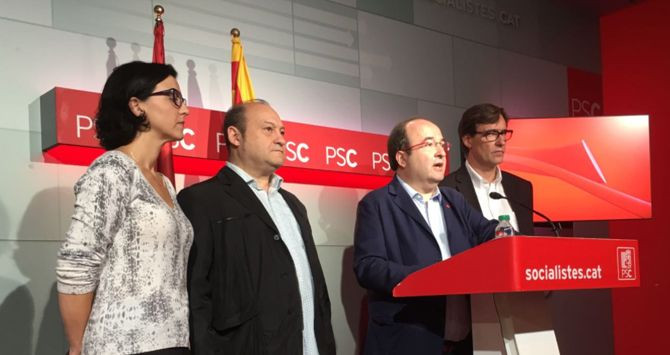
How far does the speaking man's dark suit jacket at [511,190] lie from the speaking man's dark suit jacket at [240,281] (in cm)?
142

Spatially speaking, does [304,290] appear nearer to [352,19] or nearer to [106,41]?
[106,41]

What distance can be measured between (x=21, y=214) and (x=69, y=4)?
996 millimetres

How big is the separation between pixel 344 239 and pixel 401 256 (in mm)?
1104

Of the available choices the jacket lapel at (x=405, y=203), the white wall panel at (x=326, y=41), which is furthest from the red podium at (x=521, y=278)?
the white wall panel at (x=326, y=41)

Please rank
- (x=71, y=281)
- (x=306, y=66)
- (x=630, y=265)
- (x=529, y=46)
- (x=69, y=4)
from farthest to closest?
(x=529, y=46) < (x=306, y=66) < (x=69, y=4) < (x=630, y=265) < (x=71, y=281)

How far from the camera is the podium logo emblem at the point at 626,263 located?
110 inches

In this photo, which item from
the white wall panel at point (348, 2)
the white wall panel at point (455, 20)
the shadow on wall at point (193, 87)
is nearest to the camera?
the shadow on wall at point (193, 87)

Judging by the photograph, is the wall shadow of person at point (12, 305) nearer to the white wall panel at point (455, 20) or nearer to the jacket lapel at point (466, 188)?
the jacket lapel at point (466, 188)

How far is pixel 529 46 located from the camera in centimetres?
583

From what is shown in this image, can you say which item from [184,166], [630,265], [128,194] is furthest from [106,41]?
[630,265]

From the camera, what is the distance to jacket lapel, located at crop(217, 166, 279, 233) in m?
2.99

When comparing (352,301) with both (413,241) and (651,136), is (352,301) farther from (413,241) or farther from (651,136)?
(651,136)

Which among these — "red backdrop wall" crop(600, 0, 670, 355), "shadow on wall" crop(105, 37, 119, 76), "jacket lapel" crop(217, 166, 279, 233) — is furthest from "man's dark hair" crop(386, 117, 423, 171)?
"red backdrop wall" crop(600, 0, 670, 355)

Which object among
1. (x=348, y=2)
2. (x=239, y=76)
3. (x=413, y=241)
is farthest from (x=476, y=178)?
(x=239, y=76)
